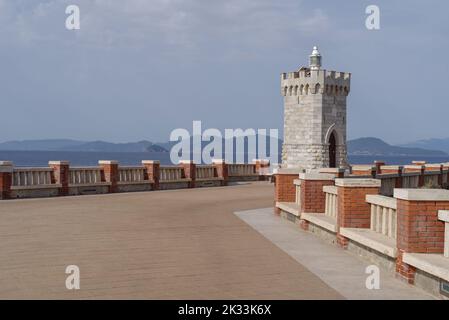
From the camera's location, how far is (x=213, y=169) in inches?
1371

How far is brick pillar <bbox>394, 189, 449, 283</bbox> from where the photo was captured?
8664mm

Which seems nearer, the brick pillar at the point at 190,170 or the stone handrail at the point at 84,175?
the stone handrail at the point at 84,175

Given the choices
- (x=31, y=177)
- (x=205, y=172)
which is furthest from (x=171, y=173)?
(x=31, y=177)

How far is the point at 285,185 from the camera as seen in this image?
18.6 meters

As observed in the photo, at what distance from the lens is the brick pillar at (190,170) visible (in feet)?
105

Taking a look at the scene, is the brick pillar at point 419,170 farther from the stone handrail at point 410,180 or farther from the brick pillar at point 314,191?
the brick pillar at point 314,191

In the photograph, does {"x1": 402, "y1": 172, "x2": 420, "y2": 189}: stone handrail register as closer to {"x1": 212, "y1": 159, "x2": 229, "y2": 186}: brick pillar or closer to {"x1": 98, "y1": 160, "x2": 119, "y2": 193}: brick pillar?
{"x1": 212, "y1": 159, "x2": 229, "y2": 186}: brick pillar

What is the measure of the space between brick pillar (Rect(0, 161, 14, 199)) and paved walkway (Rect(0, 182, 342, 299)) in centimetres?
384

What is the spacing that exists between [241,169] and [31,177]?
1644 centimetres

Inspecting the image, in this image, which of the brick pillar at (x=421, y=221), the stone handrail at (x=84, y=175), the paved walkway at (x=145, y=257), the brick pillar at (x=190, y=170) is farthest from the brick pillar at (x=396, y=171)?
the brick pillar at (x=421, y=221)

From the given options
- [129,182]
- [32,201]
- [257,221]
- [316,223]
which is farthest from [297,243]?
[129,182]

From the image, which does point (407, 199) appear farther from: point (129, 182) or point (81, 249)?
point (129, 182)

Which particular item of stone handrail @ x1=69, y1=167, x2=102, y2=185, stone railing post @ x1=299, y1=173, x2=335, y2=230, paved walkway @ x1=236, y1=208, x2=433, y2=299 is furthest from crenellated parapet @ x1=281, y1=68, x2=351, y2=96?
stone railing post @ x1=299, y1=173, x2=335, y2=230

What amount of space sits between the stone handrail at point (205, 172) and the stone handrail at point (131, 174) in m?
4.45
